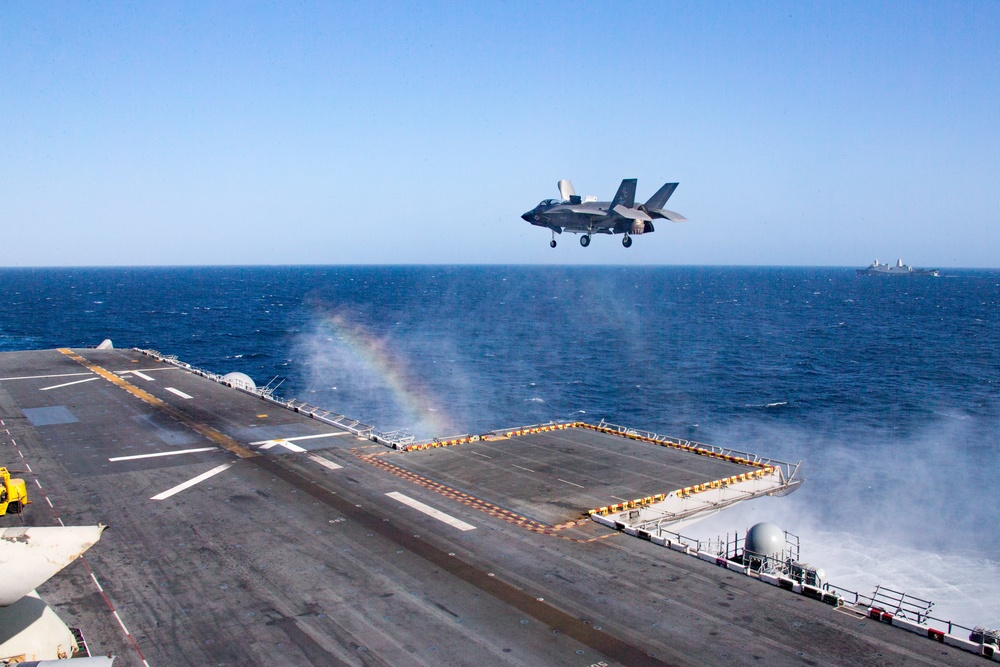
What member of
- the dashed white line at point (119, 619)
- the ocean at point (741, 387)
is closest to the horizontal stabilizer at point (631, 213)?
the ocean at point (741, 387)

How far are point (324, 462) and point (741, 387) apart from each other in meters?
64.5

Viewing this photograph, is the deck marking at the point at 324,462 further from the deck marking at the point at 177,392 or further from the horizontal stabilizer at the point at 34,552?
the horizontal stabilizer at the point at 34,552

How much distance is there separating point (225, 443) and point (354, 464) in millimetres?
9743

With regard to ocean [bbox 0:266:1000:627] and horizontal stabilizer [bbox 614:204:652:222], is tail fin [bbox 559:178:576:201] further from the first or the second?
ocean [bbox 0:266:1000:627]

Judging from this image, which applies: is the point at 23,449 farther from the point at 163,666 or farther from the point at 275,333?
the point at 275,333

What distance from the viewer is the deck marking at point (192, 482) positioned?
36.3 meters

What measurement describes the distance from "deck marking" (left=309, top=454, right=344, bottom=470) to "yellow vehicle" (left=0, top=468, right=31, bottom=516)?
15.1m

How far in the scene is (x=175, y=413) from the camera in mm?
55469

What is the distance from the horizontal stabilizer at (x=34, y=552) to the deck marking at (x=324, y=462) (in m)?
28.1

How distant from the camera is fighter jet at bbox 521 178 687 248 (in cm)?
3684

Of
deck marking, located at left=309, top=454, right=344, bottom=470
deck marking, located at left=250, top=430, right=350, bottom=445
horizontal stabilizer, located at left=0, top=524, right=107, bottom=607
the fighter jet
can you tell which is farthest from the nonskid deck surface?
the fighter jet

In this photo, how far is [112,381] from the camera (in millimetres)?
68312

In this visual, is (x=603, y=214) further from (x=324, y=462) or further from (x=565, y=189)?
(x=324, y=462)

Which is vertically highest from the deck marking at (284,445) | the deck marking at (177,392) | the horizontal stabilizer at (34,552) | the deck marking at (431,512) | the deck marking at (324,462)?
the horizontal stabilizer at (34,552)
